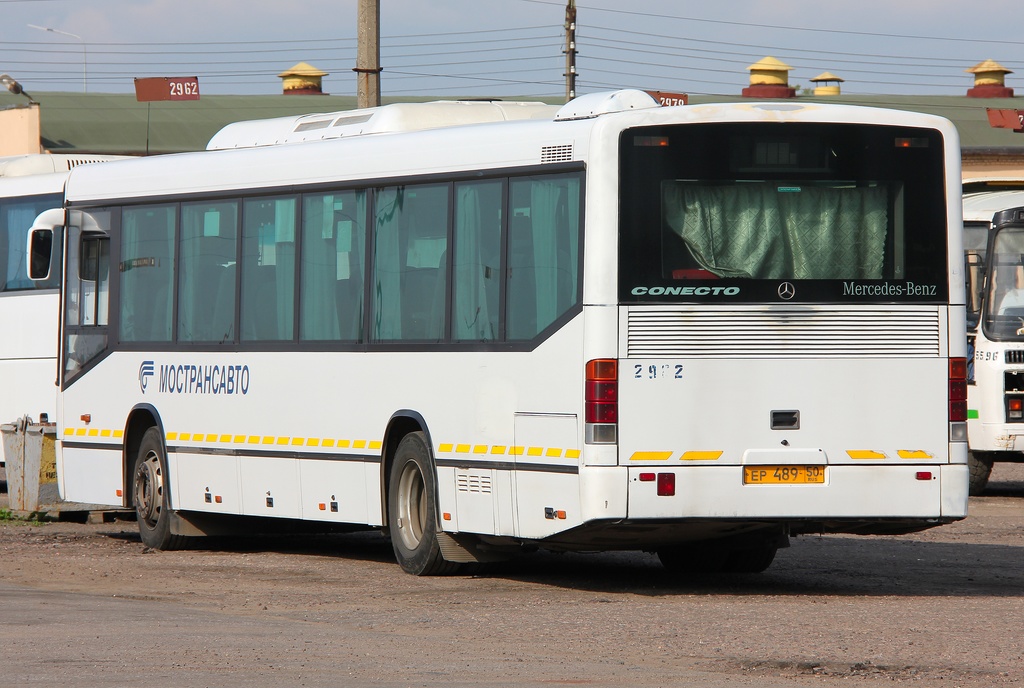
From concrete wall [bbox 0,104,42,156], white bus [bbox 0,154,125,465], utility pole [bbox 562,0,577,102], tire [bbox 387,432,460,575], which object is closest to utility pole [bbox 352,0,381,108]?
white bus [bbox 0,154,125,465]

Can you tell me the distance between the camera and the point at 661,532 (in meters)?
12.5

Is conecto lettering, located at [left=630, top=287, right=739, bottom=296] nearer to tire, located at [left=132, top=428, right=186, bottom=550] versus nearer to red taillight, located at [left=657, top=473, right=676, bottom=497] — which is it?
red taillight, located at [left=657, top=473, right=676, bottom=497]

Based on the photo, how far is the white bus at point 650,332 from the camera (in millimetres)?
12141

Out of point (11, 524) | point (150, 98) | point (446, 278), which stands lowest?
point (11, 524)

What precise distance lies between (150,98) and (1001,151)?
73.0 ft

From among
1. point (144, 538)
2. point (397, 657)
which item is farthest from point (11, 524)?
point (397, 657)

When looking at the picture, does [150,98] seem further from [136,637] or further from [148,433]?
[136,637]

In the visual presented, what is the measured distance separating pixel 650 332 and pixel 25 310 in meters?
12.3

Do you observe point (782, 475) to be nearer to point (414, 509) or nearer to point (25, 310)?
point (414, 509)

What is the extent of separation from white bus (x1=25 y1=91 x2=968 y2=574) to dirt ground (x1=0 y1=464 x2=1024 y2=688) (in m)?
0.52

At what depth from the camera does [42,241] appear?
1880 centimetres

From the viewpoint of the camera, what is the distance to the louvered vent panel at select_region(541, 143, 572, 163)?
1245 centimetres

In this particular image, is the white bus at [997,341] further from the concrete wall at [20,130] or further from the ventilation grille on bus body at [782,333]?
the concrete wall at [20,130]

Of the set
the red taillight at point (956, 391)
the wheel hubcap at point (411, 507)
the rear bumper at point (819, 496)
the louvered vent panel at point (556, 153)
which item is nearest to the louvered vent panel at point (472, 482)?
the wheel hubcap at point (411, 507)
